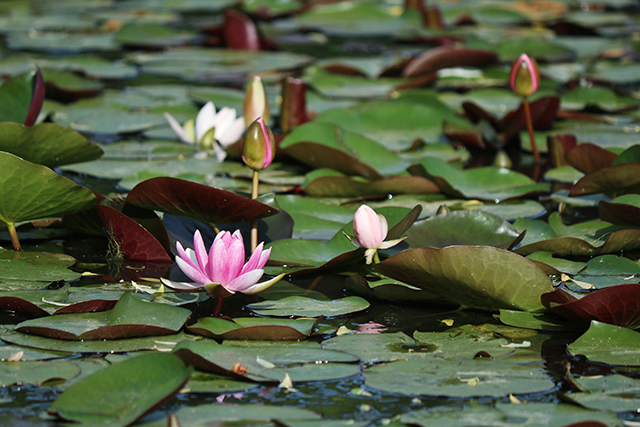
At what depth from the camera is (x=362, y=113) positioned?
11.1ft

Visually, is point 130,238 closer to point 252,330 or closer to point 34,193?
point 34,193

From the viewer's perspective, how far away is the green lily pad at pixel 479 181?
2.41 m

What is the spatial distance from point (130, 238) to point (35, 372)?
2.11 feet

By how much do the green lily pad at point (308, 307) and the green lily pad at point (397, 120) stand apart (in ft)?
5.72

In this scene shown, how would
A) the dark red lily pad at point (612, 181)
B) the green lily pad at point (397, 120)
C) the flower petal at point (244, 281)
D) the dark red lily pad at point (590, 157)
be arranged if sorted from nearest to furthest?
the flower petal at point (244, 281) < the dark red lily pad at point (612, 181) < the dark red lily pad at point (590, 157) < the green lily pad at point (397, 120)

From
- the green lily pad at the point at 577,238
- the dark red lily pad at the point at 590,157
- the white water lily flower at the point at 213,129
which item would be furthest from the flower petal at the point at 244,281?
the white water lily flower at the point at 213,129

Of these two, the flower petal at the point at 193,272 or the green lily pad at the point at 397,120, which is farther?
the green lily pad at the point at 397,120

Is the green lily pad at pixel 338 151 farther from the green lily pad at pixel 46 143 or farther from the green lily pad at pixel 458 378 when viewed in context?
A: the green lily pad at pixel 458 378

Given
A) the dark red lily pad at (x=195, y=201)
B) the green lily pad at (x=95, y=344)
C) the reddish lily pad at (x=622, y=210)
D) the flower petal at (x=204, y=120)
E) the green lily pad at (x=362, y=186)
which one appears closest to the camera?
the green lily pad at (x=95, y=344)

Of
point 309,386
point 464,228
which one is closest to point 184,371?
point 309,386

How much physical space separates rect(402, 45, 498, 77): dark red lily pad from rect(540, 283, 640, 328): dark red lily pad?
3084 mm

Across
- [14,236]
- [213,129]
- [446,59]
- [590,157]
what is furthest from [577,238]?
[446,59]

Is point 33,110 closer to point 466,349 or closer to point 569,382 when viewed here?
point 466,349

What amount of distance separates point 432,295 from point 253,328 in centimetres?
47
